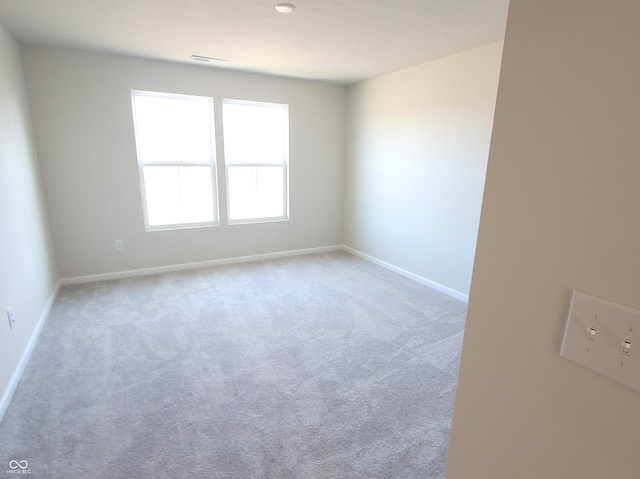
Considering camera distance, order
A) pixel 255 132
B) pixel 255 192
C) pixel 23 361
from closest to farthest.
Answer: pixel 23 361 → pixel 255 132 → pixel 255 192

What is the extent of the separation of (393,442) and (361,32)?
2.97m

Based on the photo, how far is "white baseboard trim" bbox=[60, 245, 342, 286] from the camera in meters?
3.89

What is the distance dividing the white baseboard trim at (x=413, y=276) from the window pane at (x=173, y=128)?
8.44 feet

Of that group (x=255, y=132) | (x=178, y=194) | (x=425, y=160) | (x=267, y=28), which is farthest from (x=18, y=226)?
(x=425, y=160)

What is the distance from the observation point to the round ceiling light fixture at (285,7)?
7.29 ft

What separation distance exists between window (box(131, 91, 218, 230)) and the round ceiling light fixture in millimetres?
2166

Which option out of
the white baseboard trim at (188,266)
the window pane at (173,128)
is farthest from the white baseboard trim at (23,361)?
the window pane at (173,128)

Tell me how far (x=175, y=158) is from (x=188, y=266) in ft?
4.62

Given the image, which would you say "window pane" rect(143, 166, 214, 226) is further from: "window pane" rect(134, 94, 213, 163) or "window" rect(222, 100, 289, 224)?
"window" rect(222, 100, 289, 224)

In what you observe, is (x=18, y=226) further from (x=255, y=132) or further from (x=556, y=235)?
(x=556, y=235)

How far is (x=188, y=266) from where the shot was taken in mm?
4410

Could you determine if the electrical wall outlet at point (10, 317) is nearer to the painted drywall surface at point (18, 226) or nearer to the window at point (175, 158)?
the painted drywall surface at point (18, 226)

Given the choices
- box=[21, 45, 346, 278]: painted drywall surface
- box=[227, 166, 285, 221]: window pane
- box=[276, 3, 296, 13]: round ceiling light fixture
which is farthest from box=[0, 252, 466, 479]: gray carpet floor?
box=[276, 3, 296, 13]: round ceiling light fixture

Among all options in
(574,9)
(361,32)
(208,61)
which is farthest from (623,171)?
(208,61)
